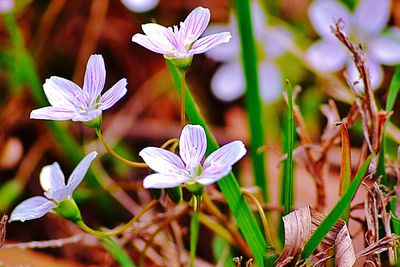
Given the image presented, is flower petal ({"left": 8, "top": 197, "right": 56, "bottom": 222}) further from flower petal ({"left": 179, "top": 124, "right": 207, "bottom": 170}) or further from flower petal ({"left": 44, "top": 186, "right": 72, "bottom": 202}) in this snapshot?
flower petal ({"left": 179, "top": 124, "right": 207, "bottom": 170})

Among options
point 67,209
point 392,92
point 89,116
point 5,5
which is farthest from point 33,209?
point 5,5

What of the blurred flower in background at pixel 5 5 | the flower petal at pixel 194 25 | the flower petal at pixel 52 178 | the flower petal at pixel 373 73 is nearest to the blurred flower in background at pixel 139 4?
the blurred flower in background at pixel 5 5

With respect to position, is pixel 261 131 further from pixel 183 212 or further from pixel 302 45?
pixel 302 45

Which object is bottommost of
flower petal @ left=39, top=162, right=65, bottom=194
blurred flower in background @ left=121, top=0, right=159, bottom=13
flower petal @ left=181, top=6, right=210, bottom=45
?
flower petal @ left=39, top=162, right=65, bottom=194

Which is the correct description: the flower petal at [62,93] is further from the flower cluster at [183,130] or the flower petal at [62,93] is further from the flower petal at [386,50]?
the flower petal at [386,50]

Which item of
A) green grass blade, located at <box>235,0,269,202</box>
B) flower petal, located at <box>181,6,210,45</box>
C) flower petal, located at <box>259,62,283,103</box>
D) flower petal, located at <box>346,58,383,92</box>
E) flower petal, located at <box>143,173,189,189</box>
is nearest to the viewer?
flower petal, located at <box>143,173,189,189</box>

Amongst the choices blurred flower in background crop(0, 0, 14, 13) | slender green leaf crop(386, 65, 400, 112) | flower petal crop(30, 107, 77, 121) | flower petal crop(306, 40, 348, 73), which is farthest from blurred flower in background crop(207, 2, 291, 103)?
flower petal crop(30, 107, 77, 121)

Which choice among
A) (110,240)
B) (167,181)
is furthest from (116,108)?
(167,181)
